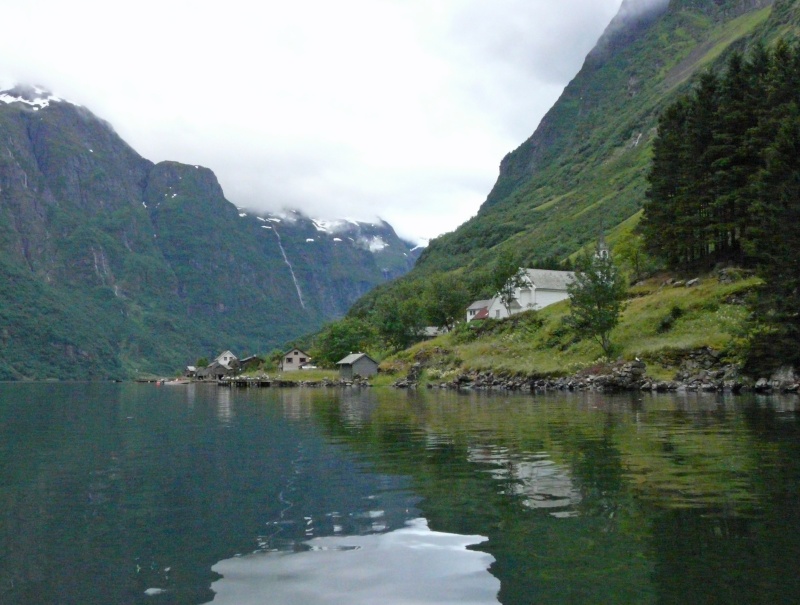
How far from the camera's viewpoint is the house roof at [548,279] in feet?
376

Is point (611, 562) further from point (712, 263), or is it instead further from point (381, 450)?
point (712, 263)

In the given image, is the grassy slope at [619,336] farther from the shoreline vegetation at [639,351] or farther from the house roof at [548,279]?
the house roof at [548,279]

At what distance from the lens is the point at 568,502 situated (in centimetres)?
1394

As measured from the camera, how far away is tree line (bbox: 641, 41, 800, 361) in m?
45.5

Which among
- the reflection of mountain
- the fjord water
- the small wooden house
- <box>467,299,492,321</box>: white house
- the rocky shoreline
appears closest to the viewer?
the fjord water

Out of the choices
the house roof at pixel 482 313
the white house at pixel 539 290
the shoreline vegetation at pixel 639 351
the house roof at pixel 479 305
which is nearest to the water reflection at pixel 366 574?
the shoreline vegetation at pixel 639 351

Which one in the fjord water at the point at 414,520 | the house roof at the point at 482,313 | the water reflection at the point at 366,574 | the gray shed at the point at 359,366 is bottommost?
the water reflection at the point at 366,574

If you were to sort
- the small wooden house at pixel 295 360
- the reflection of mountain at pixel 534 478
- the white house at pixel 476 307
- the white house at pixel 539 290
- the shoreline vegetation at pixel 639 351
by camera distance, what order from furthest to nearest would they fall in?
the small wooden house at pixel 295 360 < the white house at pixel 476 307 < the white house at pixel 539 290 < the shoreline vegetation at pixel 639 351 < the reflection of mountain at pixel 534 478

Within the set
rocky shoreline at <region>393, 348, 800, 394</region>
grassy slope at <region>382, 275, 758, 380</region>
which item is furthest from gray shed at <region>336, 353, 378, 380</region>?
rocky shoreline at <region>393, 348, 800, 394</region>

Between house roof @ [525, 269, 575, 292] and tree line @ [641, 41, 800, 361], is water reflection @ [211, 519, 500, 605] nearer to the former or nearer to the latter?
tree line @ [641, 41, 800, 361]

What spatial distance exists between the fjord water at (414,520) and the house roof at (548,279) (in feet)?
292

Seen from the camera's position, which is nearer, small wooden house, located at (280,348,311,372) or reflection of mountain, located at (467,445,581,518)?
reflection of mountain, located at (467,445,581,518)

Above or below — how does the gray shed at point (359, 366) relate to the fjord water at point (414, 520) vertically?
above

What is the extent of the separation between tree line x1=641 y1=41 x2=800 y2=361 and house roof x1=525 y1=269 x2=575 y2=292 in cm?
3350
